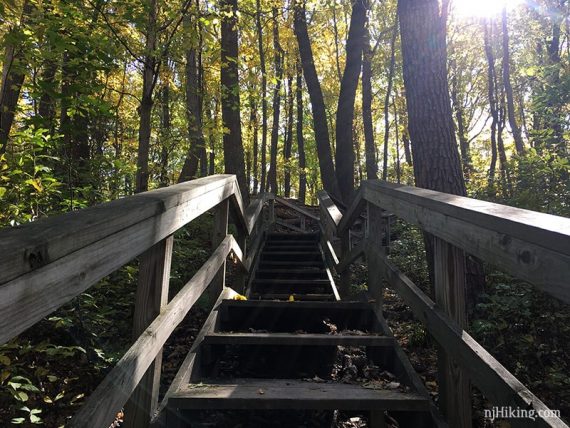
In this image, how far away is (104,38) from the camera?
14.2 ft

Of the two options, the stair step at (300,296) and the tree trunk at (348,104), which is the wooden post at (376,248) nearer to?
the stair step at (300,296)

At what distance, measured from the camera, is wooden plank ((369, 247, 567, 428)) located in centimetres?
144

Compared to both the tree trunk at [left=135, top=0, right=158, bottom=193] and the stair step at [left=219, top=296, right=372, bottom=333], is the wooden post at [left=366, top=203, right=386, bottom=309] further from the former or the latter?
the tree trunk at [left=135, top=0, right=158, bottom=193]

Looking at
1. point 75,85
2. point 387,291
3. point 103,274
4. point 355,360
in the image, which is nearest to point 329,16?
point 387,291

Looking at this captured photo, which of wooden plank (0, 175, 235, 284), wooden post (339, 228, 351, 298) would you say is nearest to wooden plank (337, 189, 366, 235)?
wooden post (339, 228, 351, 298)

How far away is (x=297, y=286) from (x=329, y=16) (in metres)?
18.2

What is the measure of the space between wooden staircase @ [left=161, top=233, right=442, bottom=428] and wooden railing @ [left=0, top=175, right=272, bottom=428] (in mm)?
383

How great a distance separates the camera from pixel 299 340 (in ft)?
9.24

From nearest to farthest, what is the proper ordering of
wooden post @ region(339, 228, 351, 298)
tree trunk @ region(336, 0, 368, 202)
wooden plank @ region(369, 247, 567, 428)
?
wooden plank @ region(369, 247, 567, 428)
wooden post @ region(339, 228, 351, 298)
tree trunk @ region(336, 0, 368, 202)

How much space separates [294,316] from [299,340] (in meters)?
0.81

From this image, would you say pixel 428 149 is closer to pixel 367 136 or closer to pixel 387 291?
pixel 387 291

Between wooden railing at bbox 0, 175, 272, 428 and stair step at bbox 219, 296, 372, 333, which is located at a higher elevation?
wooden railing at bbox 0, 175, 272, 428

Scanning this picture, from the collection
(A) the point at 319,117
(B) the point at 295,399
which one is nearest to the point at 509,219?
(B) the point at 295,399
